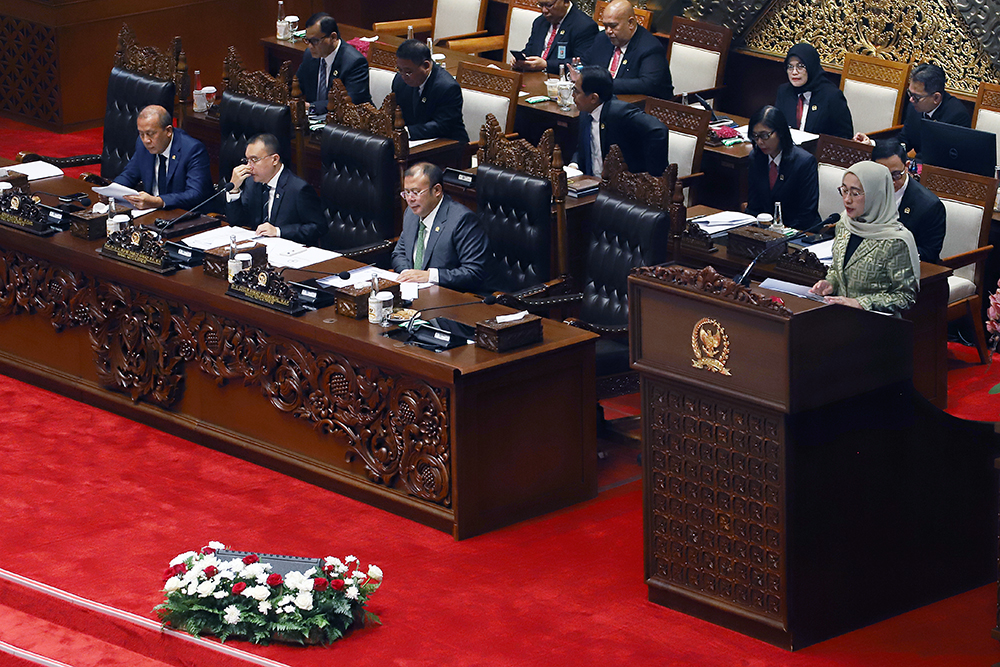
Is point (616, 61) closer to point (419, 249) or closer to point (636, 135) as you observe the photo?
point (636, 135)

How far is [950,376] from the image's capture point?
701 cm

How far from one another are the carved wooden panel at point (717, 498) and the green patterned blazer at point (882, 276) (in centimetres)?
107

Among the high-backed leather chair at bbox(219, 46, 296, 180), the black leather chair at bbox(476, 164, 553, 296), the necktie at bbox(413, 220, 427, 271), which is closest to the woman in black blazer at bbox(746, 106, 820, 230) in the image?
the black leather chair at bbox(476, 164, 553, 296)

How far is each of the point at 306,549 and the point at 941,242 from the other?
3016 millimetres

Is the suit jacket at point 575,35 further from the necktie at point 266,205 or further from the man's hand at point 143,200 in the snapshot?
the man's hand at point 143,200

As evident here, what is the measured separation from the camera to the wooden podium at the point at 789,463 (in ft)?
14.6

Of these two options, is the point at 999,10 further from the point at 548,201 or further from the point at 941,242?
the point at 548,201

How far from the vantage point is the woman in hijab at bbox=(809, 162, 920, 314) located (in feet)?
17.8

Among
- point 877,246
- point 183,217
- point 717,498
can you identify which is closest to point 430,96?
point 183,217

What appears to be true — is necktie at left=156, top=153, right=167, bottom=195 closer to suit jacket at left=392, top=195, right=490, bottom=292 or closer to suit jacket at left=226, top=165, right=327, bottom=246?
suit jacket at left=226, top=165, right=327, bottom=246

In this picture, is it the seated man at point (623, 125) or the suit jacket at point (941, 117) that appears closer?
the seated man at point (623, 125)

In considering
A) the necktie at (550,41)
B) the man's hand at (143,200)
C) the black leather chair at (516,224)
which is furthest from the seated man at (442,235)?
the necktie at (550,41)

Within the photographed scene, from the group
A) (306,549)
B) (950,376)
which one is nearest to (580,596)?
(306,549)

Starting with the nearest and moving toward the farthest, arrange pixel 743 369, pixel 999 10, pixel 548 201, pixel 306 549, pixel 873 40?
pixel 743 369 → pixel 306 549 → pixel 548 201 → pixel 999 10 → pixel 873 40
